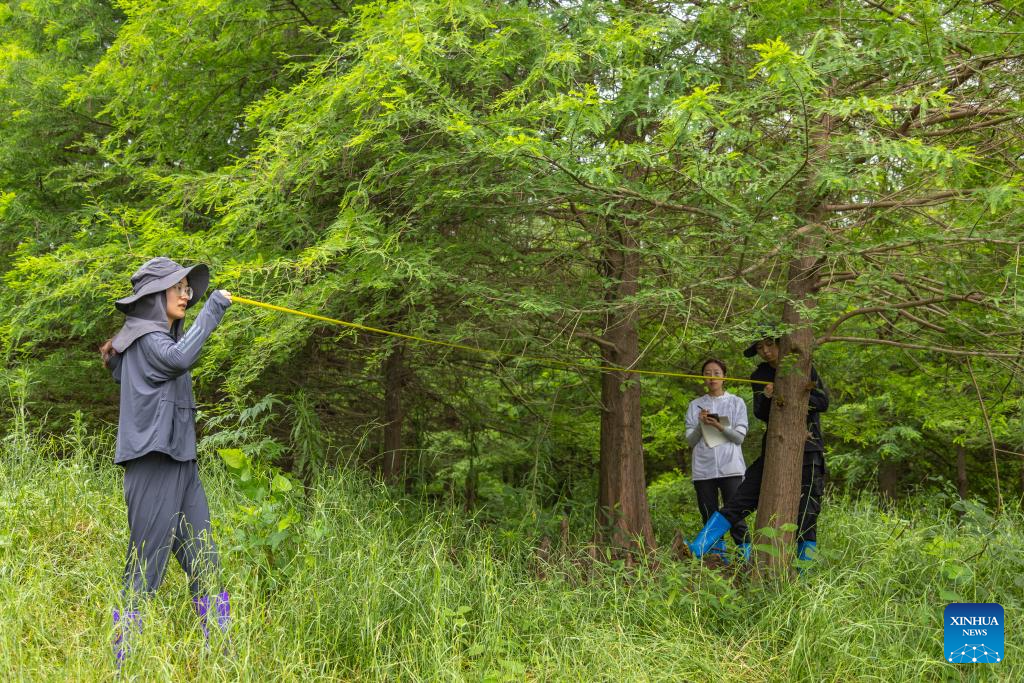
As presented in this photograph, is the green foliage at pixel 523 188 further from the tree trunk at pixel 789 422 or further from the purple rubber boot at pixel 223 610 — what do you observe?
the purple rubber boot at pixel 223 610

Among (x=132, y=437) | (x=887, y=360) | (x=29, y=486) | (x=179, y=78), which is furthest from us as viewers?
(x=887, y=360)

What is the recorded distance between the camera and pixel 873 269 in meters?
4.91

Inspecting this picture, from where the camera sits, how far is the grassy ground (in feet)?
11.8

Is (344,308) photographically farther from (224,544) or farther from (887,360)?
(887,360)

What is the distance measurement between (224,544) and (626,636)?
1991mm

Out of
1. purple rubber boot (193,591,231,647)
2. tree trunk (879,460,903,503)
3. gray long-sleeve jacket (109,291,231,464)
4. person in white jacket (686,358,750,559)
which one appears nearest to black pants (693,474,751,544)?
person in white jacket (686,358,750,559)

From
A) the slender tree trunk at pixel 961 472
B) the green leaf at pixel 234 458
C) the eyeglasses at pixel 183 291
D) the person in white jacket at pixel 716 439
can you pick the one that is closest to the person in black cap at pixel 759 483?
the person in white jacket at pixel 716 439

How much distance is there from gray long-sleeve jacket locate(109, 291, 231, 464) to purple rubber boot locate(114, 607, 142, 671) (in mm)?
672

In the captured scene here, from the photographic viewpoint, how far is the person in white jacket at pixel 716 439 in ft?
20.5

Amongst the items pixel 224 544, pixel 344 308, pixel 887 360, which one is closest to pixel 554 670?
pixel 224 544

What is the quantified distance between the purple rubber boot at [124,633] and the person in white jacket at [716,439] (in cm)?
405

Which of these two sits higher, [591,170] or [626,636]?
[591,170]

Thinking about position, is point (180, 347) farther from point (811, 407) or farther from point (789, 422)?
point (811, 407)

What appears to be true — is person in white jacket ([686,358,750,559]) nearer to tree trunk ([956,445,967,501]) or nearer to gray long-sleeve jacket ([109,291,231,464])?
gray long-sleeve jacket ([109,291,231,464])
